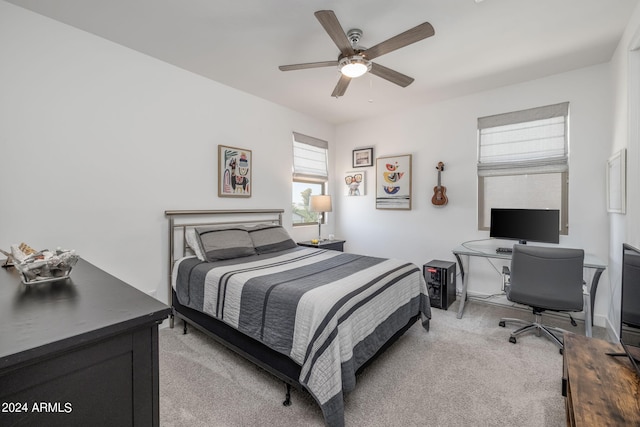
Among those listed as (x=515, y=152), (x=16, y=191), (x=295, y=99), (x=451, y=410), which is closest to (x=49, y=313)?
(x=16, y=191)

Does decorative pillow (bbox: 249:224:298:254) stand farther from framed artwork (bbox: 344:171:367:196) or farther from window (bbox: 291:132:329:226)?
framed artwork (bbox: 344:171:367:196)

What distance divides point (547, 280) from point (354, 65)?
246 centimetres

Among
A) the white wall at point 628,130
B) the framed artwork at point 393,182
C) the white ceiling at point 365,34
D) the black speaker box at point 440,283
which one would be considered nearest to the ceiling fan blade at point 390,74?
the white ceiling at point 365,34

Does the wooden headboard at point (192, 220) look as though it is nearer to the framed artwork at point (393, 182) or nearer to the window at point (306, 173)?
the window at point (306, 173)

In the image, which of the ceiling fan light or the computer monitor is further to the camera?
the ceiling fan light

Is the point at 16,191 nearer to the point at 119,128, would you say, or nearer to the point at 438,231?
the point at 119,128

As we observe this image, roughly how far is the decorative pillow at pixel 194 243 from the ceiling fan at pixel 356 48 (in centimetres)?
184

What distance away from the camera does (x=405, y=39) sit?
1981 mm

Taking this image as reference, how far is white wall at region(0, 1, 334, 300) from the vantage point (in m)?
2.15

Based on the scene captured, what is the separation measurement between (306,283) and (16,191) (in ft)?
7.47

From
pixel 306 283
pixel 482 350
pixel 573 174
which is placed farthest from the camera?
pixel 573 174

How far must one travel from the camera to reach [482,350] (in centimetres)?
248

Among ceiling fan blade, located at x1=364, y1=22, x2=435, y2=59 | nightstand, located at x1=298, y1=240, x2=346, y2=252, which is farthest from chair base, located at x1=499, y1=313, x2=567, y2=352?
ceiling fan blade, located at x1=364, y1=22, x2=435, y2=59

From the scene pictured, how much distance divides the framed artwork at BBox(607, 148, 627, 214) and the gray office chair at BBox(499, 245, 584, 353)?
0.58 m
